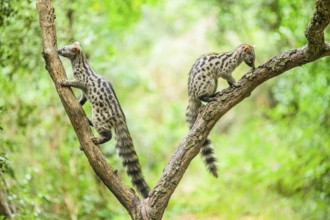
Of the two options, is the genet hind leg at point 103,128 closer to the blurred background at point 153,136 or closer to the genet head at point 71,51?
the genet head at point 71,51

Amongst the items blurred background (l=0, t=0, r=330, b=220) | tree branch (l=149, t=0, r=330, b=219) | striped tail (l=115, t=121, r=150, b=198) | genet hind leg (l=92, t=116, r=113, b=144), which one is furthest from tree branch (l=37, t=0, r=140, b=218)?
blurred background (l=0, t=0, r=330, b=220)

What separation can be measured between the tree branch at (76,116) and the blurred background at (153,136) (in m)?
0.83

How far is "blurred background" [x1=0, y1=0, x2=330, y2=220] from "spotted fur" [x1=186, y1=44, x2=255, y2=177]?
1.96 meters

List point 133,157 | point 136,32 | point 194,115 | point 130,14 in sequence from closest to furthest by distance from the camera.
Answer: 1. point 133,157
2. point 194,115
3. point 130,14
4. point 136,32

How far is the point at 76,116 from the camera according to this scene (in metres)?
5.13

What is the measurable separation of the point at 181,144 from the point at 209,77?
89 cm

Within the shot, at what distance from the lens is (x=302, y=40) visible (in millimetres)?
8055

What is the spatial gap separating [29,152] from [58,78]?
16.4 ft

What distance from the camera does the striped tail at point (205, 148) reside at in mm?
5734

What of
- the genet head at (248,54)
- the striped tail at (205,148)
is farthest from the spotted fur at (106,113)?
the genet head at (248,54)

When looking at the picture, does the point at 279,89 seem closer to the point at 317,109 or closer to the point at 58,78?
the point at 317,109

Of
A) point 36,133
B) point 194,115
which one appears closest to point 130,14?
point 36,133

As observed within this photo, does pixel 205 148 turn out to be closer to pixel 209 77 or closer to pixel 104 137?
pixel 209 77

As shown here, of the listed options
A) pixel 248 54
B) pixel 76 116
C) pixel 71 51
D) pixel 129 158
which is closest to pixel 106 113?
pixel 129 158
